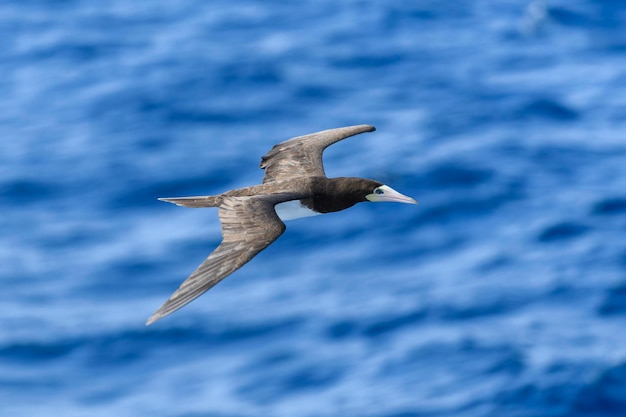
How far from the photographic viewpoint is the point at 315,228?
32062 mm

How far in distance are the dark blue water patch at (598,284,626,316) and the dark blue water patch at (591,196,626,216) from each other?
258 cm

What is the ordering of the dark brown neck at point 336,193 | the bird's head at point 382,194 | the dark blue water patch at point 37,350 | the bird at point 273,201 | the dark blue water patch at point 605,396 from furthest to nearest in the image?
the dark blue water patch at point 37,350, the dark blue water patch at point 605,396, the dark brown neck at point 336,193, the bird's head at point 382,194, the bird at point 273,201

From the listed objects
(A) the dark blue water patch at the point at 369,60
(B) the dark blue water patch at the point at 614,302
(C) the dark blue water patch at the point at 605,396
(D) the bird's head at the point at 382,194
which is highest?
(A) the dark blue water patch at the point at 369,60

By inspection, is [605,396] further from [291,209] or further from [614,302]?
[291,209]

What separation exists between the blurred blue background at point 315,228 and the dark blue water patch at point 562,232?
0.04 m

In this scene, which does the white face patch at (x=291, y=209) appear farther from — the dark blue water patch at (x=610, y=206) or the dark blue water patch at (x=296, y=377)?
the dark blue water patch at (x=610, y=206)

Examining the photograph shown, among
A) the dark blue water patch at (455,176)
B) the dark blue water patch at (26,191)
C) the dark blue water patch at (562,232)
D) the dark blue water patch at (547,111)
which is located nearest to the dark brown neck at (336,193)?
the dark blue water patch at (455,176)

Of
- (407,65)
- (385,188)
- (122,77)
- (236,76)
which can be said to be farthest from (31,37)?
(385,188)

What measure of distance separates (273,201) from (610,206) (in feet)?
57.9

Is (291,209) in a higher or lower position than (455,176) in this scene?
lower

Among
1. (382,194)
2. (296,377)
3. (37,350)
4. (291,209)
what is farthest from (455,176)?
(291,209)

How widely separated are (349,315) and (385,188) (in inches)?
538

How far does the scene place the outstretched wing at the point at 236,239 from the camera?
571 inches

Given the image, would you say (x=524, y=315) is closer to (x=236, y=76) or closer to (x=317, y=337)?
(x=317, y=337)
